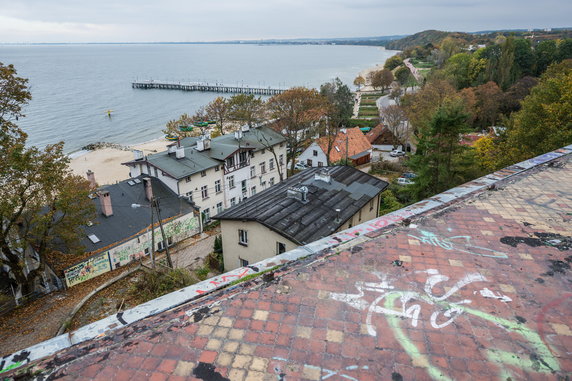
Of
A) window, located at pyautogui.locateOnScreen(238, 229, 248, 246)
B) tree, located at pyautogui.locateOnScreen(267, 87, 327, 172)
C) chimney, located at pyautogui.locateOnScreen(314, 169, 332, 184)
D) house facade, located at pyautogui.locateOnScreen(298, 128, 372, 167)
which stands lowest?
house facade, located at pyautogui.locateOnScreen(298, 128, 372, 167)

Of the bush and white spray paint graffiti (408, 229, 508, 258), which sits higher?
white spray paint graffiti (408, 229, 508, 258)

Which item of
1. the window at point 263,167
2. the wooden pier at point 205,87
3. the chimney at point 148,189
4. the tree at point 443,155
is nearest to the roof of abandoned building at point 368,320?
the tree at point 443,155

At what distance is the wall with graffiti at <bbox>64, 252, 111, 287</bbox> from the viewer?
2142cm

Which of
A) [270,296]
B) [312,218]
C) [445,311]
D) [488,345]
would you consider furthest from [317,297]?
[312,218]

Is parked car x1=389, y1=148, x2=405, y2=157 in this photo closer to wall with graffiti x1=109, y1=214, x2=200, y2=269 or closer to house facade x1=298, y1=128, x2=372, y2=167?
house facade x1=298, y1=128, x2=372, y2=167

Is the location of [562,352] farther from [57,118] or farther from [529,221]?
[57,118]

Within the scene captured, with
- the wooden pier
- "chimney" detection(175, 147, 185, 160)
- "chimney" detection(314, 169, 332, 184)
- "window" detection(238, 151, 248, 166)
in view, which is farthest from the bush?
the wooden pier

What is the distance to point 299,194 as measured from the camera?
62.8 feet

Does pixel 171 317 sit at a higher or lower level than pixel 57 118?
higher

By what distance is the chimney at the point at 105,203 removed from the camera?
23766 millimetres

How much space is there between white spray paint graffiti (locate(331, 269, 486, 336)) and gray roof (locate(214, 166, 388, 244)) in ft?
33.7

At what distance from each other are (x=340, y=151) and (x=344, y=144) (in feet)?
4.99

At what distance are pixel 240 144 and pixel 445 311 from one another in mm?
30213

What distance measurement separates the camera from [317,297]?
559cm
